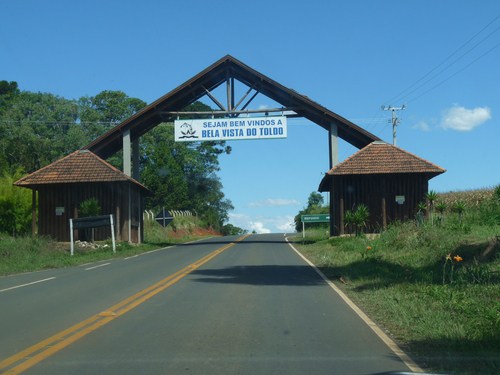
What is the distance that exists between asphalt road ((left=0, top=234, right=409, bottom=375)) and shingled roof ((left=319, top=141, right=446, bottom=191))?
64.1 feet

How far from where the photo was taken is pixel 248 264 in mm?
21609

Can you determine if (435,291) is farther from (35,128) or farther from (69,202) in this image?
(35,128)

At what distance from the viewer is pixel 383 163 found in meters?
35.3

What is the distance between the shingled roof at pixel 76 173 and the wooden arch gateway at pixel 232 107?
1.55 metres

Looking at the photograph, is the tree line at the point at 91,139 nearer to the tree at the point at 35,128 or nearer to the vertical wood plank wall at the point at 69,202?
the tree at the point at 35,128

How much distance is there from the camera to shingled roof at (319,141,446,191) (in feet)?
114

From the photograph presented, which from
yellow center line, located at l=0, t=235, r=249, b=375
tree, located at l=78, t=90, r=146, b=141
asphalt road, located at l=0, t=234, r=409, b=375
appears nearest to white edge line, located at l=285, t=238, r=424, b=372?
asphalt road, located at l=0, t=234, r=409, b=375

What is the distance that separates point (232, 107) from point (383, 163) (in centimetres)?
962

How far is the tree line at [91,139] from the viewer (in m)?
62.7

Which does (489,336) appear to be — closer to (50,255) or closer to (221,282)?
(221,282)

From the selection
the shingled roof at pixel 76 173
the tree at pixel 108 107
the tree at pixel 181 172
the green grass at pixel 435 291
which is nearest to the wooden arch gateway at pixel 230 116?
the shingled roof at pixel 76 173

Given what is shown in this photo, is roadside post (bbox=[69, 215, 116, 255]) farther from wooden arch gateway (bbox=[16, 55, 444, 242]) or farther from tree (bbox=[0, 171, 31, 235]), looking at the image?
tree (bbox=[0, 171, 31, 235])

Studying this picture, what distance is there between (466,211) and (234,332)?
2024 centimetres

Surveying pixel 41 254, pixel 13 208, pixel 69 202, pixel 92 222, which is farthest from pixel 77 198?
pixel 41 254
